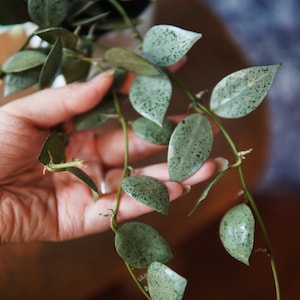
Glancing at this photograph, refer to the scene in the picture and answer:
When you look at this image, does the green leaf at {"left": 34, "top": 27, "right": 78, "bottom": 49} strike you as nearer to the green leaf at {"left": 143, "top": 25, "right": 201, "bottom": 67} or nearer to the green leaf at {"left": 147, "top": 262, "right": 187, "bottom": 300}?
the green leaf at {"left": 143, "top": 25, "right": 201, "bottom": 67}

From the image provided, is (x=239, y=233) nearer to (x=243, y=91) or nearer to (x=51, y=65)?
(x=243, y=91)

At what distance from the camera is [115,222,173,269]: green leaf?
49 cm

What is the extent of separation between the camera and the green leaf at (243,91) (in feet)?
1.60

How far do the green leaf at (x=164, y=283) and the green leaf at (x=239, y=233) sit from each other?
0.26 feet

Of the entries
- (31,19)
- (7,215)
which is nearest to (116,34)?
(31,19)

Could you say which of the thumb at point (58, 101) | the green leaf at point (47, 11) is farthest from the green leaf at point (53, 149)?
the green leaf at point (47, 11)

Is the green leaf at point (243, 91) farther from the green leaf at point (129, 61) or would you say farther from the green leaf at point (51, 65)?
the green leaf at point (51, 65)

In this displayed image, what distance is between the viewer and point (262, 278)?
987mm

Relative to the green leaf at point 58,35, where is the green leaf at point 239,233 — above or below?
below

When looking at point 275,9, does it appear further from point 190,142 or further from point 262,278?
point 190,142

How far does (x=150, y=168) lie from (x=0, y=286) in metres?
0.31

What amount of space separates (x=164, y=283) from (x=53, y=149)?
8.0 inches

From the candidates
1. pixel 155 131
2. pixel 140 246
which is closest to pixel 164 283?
pixel 140 246

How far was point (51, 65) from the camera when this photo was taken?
21.9 inches
